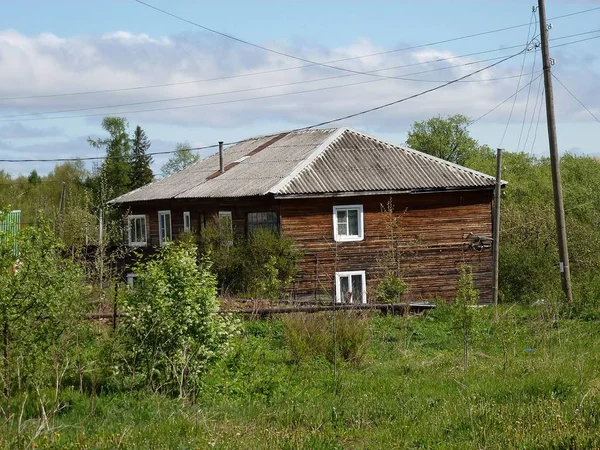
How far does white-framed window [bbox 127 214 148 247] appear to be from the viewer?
1583 inches

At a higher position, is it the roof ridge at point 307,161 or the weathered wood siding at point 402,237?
the roof ridge at point 307,161

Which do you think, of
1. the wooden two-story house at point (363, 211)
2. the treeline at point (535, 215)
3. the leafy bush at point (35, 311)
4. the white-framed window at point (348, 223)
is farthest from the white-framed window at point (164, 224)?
the leafy bush at point (35, 311)

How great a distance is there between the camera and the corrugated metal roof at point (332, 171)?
30.9 meters

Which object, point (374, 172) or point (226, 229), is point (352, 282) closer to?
point (374, 172)

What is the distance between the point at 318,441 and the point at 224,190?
23.8m

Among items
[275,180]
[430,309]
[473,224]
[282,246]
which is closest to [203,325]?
[430,309]

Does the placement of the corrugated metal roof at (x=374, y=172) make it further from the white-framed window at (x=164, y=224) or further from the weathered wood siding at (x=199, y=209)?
the white-framed window at (x=164, y=224)

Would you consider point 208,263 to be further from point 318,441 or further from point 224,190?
point 224,190

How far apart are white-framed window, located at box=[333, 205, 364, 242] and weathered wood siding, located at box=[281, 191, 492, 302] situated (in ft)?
0.48

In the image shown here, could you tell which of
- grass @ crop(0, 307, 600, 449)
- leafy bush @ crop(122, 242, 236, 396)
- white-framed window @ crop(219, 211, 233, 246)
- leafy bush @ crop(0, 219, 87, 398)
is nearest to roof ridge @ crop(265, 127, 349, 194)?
white-framed window @ crop(219, 211, 233, 246)

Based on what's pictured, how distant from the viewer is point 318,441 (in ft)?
30.1

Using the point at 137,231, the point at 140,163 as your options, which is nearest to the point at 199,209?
the point at 137,231

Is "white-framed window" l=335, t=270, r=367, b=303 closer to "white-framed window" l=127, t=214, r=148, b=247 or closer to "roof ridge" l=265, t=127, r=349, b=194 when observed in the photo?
"roof ridge" l=265, t=127, r=349, b=194

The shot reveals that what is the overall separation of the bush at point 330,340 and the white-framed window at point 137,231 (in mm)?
25334
